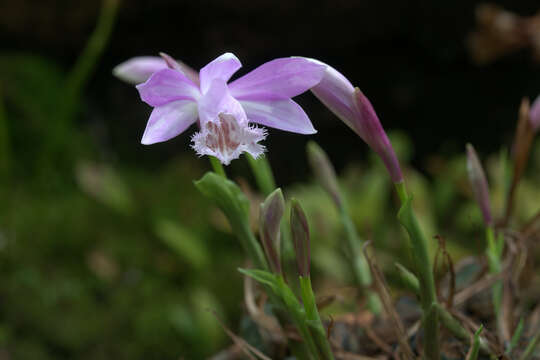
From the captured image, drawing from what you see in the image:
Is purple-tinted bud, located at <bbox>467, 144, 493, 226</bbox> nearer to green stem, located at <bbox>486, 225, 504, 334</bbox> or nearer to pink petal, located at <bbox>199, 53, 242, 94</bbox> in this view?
green stem, located at <bbox>486, 225, 504, 334</bbox>

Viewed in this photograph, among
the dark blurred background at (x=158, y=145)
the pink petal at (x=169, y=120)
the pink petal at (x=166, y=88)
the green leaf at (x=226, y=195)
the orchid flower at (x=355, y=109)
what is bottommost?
the dark blurred background at (x=158, y=145)

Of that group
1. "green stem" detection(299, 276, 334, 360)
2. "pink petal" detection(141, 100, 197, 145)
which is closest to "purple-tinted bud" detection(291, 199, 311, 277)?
"green stem" detection(299, 276, 334, 360)

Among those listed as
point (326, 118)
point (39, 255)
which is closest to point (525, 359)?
point (39, 255)

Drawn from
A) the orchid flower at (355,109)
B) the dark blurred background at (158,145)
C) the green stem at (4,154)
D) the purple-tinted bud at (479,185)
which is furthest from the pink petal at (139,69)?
the green stem at (4,154)

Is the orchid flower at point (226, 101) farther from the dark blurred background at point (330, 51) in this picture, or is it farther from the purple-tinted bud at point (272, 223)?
the dark blurred background at point (330, 51)

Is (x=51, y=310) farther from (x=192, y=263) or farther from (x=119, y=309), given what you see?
(x=192, y=263)

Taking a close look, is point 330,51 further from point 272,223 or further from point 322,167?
point 272,223
